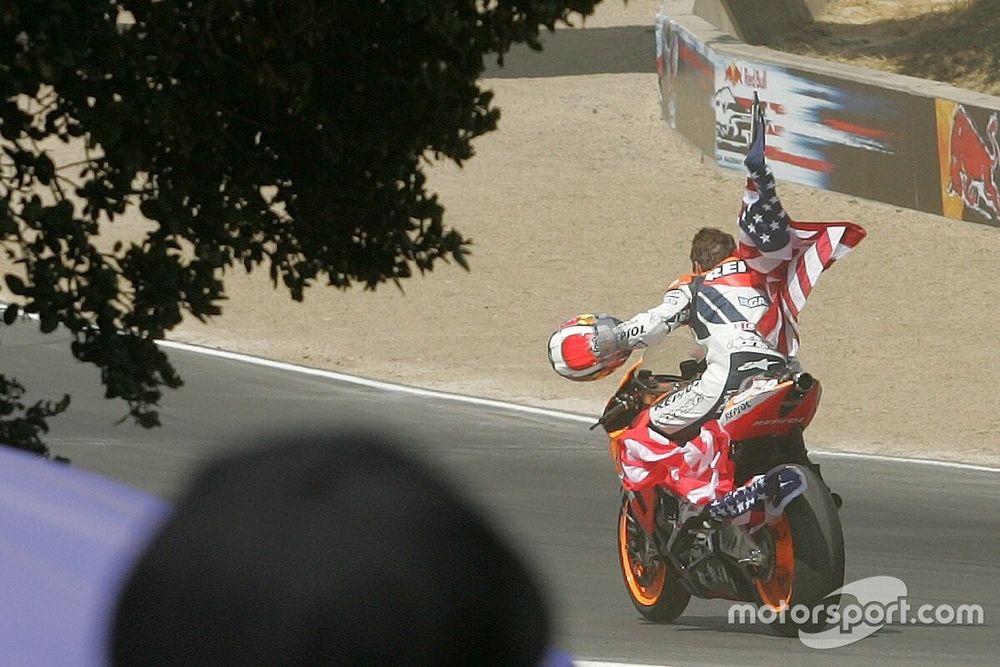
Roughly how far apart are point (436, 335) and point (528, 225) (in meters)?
5.12

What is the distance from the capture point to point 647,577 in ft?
31.9

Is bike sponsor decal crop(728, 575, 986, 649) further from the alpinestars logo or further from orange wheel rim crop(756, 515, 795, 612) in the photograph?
the alpinestars logo

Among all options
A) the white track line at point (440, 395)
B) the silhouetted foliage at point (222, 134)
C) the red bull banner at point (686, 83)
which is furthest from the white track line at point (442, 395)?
the red bull banner at point (686, 83)

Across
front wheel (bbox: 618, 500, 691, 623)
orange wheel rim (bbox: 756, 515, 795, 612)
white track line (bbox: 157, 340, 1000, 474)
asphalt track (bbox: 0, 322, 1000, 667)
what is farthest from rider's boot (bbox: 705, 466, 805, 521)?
white track line (bbox: 157, 340, 1000, 474)

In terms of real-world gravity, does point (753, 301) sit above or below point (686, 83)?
above

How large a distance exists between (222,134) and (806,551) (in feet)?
12.8

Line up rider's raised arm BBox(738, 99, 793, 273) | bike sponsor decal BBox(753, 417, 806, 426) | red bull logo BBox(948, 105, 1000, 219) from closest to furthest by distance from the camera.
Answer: bike sponsor decal BBox(753, 417, 806, 426)
rider's raised arm BBox(738, 99, 793, 273)
red bull logo BBox(948, 105, 1000, 219)

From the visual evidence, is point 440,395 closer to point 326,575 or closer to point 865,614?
point 865,614

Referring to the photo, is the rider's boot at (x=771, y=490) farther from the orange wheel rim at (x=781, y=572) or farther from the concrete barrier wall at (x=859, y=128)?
the concrete barrier wall at (x=859, y=128)

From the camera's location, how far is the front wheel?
376 inches

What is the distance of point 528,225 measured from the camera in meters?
22.8

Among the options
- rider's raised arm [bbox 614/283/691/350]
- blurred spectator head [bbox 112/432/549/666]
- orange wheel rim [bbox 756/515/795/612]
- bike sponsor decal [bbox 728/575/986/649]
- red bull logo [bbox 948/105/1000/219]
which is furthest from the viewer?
red bull logo [bbox 948/105/1000/219]

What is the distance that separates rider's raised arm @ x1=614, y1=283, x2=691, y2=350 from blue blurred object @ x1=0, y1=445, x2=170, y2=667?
6.58 m

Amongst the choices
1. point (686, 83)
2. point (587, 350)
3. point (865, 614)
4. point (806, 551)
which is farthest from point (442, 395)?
point (686, 83)
